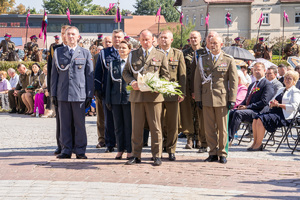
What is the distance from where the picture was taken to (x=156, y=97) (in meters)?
8.68

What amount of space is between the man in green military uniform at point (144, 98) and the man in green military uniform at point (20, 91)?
1121cm

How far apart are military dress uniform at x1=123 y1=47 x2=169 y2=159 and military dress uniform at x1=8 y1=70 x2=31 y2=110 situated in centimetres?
1103

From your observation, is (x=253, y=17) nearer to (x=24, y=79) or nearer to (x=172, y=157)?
(x=24, y=79)

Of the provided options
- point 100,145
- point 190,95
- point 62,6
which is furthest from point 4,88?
point 62,6

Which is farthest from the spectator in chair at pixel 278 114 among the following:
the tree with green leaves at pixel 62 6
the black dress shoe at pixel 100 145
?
the tree with green leaves at pixel 62 6

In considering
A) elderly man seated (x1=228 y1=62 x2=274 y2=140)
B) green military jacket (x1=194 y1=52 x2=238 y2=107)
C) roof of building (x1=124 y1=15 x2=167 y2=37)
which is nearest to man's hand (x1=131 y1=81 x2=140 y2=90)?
green military jacket (x1=194 y1=52 x2=238 y2=107)

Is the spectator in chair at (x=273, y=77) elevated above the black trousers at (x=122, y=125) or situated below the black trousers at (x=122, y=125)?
above

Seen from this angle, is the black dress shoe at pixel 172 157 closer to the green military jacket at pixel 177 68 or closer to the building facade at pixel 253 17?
the green military jacket at pixel 177 68

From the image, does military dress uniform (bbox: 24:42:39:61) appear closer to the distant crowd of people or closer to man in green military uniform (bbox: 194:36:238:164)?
the distant crowd of people

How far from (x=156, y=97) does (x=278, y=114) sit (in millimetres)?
3173

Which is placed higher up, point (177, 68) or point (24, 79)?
point (177, 68)

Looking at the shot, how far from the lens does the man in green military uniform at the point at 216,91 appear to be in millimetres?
9086

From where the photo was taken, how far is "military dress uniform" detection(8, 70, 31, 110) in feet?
63.4

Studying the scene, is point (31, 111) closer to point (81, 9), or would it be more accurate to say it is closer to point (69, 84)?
point (69, 84)
